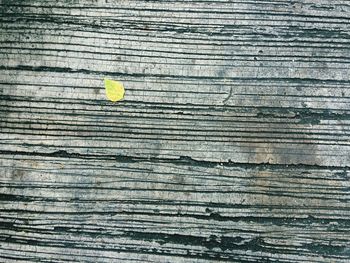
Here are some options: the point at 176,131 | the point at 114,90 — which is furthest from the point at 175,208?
the point at 114,90

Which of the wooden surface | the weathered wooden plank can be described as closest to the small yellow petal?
the wooden surface

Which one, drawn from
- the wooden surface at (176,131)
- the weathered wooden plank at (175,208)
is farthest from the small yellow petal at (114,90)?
the weathered wooden plank at (175,208)

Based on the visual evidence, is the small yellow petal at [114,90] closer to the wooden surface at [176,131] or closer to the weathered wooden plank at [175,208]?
the wooden surface at [176,131]

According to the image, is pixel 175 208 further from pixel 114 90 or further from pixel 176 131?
pixel 114 90

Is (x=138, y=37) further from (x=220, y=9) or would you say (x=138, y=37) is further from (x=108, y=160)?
(x=108, y=160)

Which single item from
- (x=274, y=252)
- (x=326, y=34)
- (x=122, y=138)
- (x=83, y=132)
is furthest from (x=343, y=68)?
(x=83, y=132)

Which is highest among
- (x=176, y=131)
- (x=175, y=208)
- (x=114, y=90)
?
(x=114, y=90)
